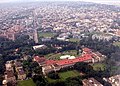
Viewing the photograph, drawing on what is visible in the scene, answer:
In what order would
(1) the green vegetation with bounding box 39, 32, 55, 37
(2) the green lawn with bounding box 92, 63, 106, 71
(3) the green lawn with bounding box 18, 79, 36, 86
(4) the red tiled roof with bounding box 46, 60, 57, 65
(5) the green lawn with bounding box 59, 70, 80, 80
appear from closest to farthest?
1. (3) the green lawn with bounding box 18, 79, 36, 86
2. (5) the green lawn with bounding box 59, 70, 80, 80
3. (2) the green lawn with bounding box 92, 63, 106, 71
4. (4) the red tiled roof with bounding box 46, 60, 57, 65
5. (1) the green vegetation with bounding box 39, 32, 55, 37

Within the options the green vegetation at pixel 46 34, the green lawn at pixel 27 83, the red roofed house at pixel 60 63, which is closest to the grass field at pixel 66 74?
the red roofed house at pixel 60 63

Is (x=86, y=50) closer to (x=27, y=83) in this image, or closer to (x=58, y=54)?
(x=58, y=54)

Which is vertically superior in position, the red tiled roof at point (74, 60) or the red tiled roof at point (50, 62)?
the red tiled roof at point (74, 60)

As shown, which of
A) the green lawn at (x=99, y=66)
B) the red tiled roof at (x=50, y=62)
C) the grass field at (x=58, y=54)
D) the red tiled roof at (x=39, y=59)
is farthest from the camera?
the grass field at (x=58, y=54)

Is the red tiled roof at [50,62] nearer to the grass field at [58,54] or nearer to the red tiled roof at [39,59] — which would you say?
the red tiled roof at [39,59]

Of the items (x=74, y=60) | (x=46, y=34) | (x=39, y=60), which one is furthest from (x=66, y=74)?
(x=46, y=34)

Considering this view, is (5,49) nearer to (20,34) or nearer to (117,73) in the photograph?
(20,34)

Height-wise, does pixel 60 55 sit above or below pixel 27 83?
below

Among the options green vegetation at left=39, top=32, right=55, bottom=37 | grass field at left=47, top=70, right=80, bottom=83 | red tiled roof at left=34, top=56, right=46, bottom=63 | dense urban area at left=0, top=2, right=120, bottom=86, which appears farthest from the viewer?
green vegetation at left=39, top=32, right=55, bottom=37

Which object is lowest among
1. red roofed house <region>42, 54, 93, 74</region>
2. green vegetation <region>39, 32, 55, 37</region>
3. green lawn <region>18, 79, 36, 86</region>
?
green vegetation <region>39, 32, 55, 37</region>

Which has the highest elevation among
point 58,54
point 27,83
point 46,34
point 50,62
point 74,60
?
point 74,60

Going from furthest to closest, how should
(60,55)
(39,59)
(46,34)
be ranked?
1. (46,34)
2. (60,55)
3. (39,59)

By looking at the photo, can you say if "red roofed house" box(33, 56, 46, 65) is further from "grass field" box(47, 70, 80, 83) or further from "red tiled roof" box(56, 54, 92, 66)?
"grass field" box(47, 70, 80, 83)

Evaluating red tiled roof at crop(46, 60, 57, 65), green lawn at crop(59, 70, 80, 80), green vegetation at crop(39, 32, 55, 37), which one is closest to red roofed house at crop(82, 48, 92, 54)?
red tiled roof at crop(46, 60, 57, 65)
